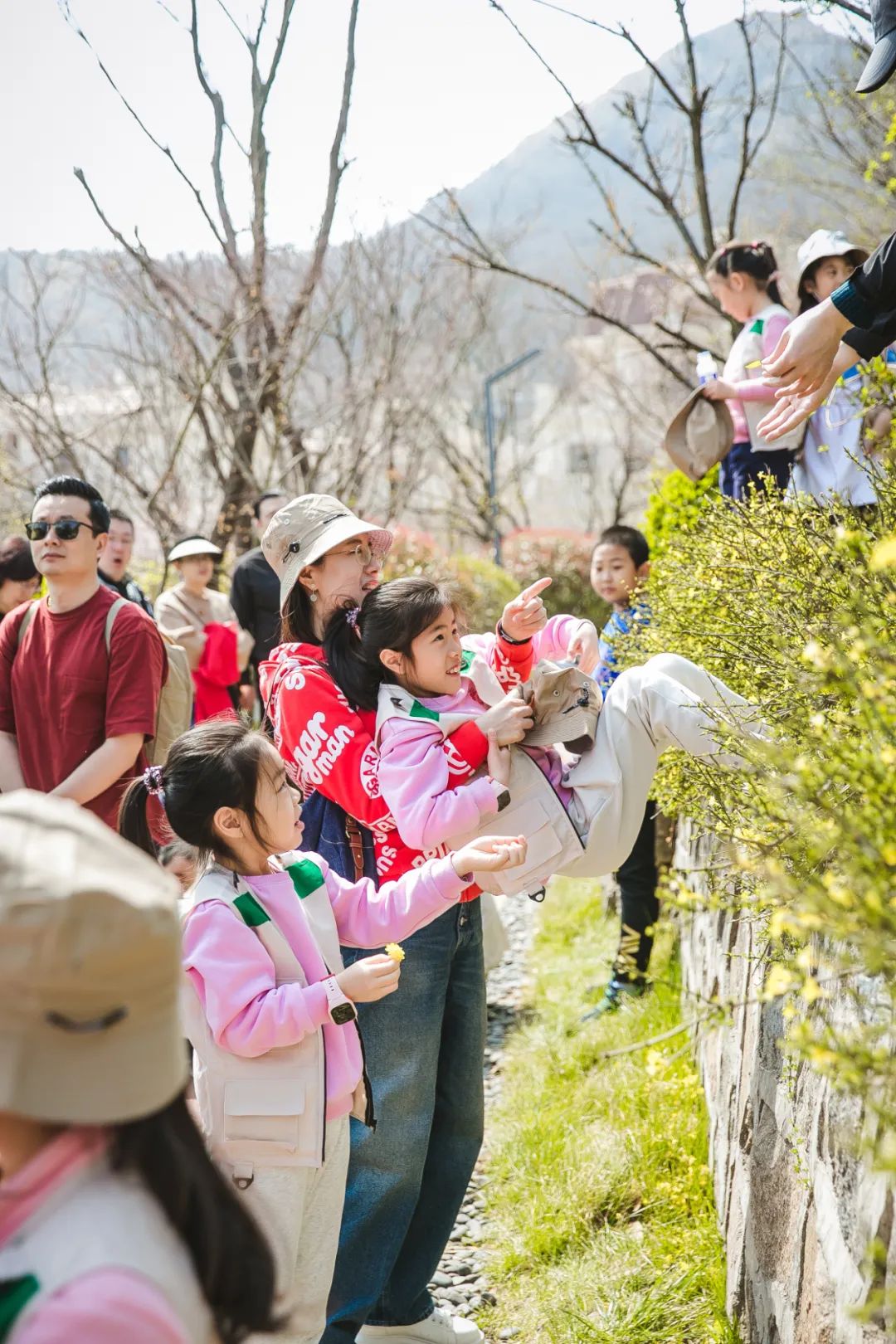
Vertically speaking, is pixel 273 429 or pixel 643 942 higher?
pixel 273 429

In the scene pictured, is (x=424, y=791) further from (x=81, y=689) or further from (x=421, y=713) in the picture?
(x=81, y=689)

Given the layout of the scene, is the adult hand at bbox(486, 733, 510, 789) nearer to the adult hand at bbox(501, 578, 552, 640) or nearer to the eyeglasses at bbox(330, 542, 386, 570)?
the adult hand at bbox(501, 578, 552, 640)

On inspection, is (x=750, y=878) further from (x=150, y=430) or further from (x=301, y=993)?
(x=150, y=430)

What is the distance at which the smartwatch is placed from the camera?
2.30m

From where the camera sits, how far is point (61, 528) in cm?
388

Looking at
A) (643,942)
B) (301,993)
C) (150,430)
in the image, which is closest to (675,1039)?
(643,942)

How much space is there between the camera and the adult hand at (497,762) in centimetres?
275

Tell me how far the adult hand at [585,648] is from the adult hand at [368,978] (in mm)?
1134

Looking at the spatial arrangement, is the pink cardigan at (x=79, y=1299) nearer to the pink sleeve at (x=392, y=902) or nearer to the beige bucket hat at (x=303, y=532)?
the pink sleeve at (x=392, y=902)

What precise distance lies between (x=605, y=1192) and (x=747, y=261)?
3671 mm

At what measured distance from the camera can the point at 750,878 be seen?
82.4 inches

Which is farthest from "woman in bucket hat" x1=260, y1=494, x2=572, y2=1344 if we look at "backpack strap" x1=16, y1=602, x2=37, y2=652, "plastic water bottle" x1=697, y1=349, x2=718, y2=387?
"plastic water bottle" x1=697, y1=349, x2=718, y2=387

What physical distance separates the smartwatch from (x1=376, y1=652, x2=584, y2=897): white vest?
0.54 meters

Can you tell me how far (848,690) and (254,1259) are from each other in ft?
3.30
